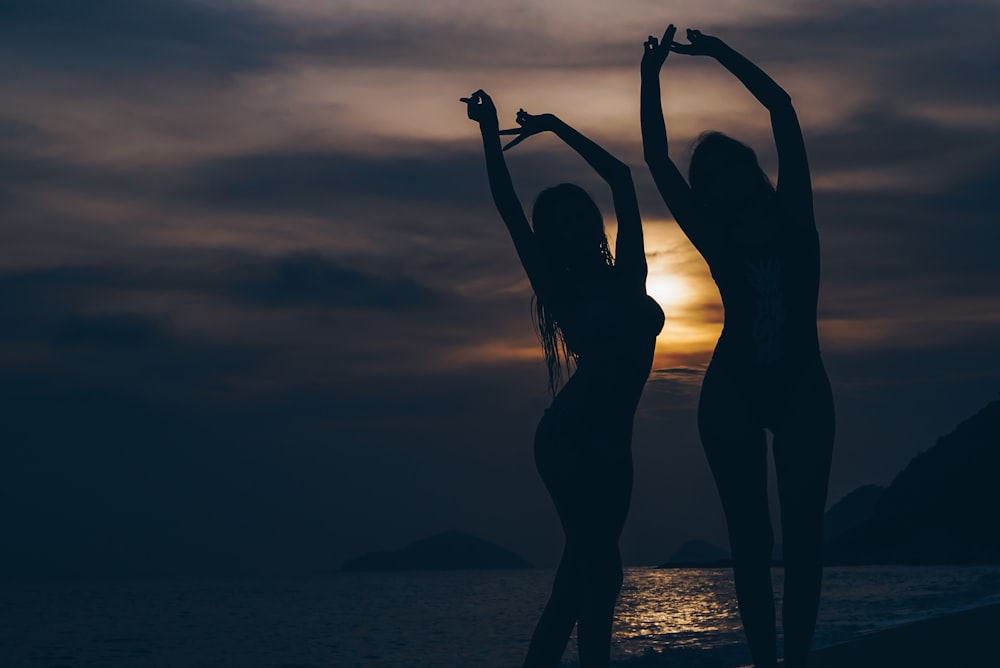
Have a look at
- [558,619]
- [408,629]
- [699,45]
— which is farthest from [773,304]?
[408,629]

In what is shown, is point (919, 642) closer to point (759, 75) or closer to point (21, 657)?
point (759, 75)

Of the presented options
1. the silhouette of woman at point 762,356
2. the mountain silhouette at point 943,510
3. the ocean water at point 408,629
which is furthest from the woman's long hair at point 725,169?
the mountain silhouette at point 943,510

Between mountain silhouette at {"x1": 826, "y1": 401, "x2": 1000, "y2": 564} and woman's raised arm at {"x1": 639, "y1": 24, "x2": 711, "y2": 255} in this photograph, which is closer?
woman's raised arm at {"x1": 639, "y1": 24, "x2": 711, "y2": 255}

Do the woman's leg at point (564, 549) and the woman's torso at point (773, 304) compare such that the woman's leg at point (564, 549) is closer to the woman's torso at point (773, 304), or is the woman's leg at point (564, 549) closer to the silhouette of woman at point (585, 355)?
the silhouette of woman at point (585, 355)

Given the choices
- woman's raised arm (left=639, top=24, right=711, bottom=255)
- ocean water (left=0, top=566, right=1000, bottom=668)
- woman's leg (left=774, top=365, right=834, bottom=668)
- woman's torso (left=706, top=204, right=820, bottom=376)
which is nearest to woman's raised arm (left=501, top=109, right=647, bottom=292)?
woman's raised arm (left=639, top=24, right=711, bottom=255)

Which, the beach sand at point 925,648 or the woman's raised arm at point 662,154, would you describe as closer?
the woman's raised arm at point 662,154

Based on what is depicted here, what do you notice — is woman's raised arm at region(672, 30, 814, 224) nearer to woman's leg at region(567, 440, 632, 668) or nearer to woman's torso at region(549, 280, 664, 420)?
woman's torso at region(549, 280, 664, 420)

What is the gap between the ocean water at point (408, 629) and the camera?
19.4 metres

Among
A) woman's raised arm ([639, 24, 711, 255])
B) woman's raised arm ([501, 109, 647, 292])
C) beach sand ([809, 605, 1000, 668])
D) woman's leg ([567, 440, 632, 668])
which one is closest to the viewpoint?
woman's leg ([567, 440, 632, 668])

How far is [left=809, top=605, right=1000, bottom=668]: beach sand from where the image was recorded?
243 inches

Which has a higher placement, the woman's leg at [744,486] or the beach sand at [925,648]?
the woman's leg at [744,486]

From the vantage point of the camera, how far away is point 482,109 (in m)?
4.30

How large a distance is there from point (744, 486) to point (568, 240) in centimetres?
117

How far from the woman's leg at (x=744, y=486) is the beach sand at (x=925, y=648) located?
2.20 metres
